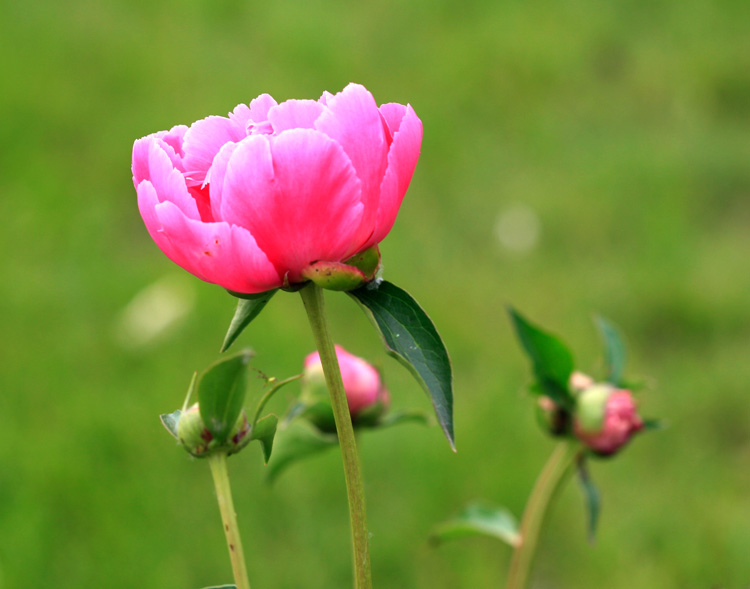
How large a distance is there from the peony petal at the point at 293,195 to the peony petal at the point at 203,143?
4 centimetres

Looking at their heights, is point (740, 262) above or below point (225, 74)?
below

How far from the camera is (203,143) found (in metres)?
0.43

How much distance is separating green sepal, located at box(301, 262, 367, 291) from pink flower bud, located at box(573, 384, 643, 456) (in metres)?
0.27

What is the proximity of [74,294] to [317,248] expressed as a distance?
60.0 inches

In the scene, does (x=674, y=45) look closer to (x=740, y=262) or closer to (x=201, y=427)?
(x=740, y=262)

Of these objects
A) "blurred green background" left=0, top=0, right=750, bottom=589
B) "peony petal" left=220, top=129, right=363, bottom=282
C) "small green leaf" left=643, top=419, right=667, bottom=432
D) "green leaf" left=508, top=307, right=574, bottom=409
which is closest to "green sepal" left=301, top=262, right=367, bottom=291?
"peony petal" left=220, top=129, right=363, bottom=282

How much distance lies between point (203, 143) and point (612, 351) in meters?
0.36

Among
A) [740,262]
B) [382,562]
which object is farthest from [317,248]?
[740,262]

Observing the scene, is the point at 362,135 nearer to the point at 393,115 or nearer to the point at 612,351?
the point at 393,115

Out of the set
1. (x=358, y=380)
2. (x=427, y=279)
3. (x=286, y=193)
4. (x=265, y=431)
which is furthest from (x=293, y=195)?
(x=427, y=279)

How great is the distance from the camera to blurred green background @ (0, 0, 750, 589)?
54.9 inches

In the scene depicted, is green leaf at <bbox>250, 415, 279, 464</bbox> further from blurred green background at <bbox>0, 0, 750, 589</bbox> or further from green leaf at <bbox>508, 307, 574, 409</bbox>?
blurred green background at <bbox>0, 0, 750, 589</bbox>

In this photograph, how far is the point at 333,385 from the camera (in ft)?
1.25

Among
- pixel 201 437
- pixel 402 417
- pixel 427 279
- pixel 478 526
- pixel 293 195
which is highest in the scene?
pixel 293 195
